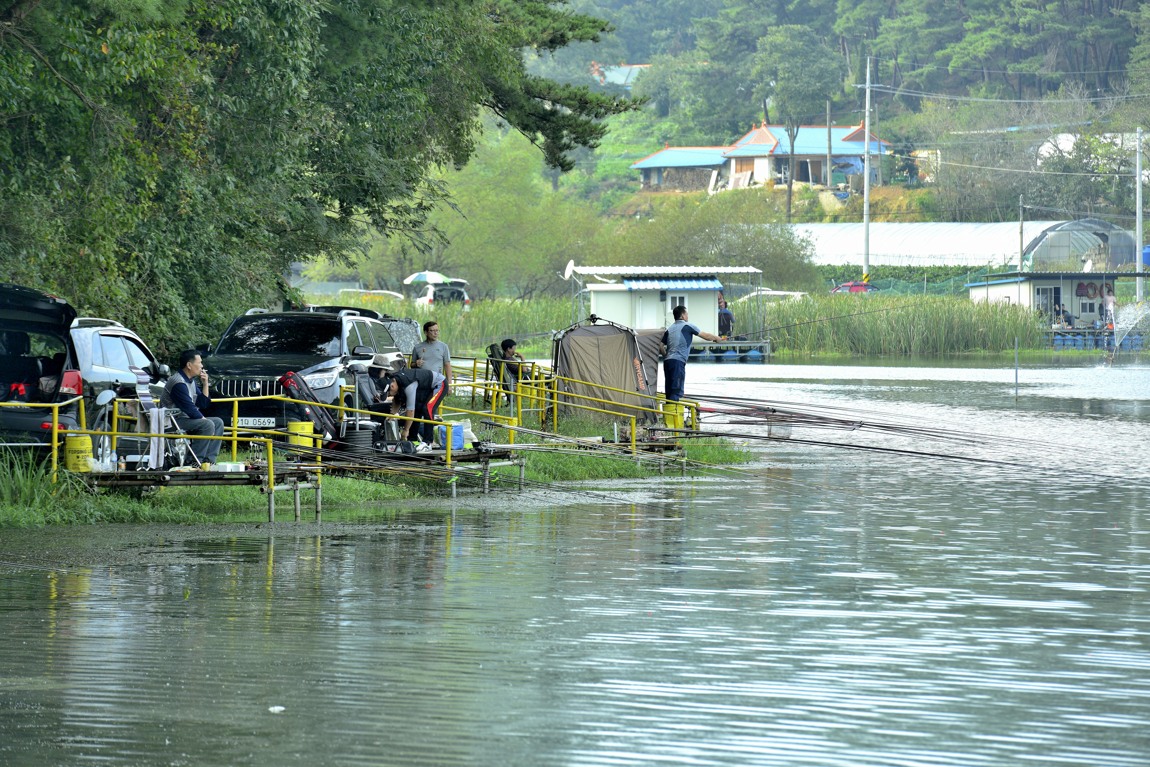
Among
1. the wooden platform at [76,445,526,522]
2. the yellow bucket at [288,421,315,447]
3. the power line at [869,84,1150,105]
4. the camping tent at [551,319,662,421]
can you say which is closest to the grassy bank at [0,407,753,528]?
the wooden platform at [76,445,526,522]

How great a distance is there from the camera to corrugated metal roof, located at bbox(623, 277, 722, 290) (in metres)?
66.1

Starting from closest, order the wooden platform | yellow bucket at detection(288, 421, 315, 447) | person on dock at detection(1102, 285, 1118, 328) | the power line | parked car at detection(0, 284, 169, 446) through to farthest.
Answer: the wooden platform → parked car at detection(0, 284, 169, 446) → yellow bucket at detection(288, 421, 315, 447) → person on dock at detection(1102, 285, 1118, 328) → the power line

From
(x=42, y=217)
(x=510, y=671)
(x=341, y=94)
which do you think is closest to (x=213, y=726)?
(x=510, y=671)

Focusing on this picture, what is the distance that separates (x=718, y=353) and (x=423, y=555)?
168ft

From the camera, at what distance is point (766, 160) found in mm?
120000

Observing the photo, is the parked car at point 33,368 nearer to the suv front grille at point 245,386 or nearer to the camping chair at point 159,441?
the camping chair at point 159,441

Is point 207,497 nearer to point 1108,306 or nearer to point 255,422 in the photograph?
point 255,422

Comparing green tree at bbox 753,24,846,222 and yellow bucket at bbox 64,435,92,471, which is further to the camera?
green tree at bbox 753,24,846,222

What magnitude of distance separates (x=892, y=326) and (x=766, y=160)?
5420cm

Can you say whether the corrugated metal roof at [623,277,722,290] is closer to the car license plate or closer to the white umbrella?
the white umbrella

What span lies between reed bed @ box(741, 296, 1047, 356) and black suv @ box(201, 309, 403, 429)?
137 feet

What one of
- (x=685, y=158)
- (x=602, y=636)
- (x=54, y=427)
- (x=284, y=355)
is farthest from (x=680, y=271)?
(x=685, y=158)

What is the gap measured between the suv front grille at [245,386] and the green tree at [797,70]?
3893 inches

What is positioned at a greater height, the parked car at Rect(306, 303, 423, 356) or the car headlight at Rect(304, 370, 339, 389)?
the parked car at Rect(306, 303, 423, 356)
